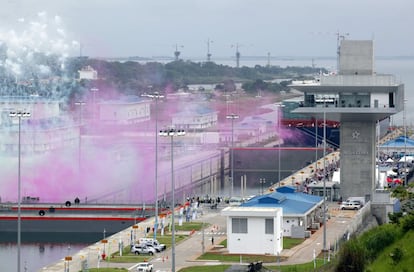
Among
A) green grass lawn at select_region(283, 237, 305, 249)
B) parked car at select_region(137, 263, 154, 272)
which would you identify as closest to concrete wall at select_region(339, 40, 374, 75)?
green grass lawn at select_region(283, 237, 305, 249)

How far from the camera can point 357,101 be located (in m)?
64.2

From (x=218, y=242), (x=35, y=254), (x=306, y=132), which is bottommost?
(x=35, y=254)

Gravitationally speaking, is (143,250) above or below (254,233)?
below

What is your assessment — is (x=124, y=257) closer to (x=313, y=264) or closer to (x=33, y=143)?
(x=313, y=264)

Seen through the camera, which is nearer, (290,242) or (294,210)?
(290,242)

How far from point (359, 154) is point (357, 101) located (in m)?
2.78

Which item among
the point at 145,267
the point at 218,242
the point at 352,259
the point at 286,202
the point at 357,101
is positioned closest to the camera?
the point at 352,259

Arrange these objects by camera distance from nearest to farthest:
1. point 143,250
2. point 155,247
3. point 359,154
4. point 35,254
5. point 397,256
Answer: point 397,256 < point 143,250 < point 155,247 < point 35,254 < point 359,154

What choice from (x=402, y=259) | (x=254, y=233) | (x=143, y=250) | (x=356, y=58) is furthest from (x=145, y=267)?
(x=356, y=58)

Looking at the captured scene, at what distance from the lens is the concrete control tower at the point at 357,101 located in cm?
6394

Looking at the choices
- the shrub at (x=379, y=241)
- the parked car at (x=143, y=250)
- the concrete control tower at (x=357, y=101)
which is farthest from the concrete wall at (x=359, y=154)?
the shrub at (x=379, y=241)

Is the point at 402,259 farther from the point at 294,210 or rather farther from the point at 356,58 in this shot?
the point at 356,58

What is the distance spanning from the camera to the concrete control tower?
6394 centimetres

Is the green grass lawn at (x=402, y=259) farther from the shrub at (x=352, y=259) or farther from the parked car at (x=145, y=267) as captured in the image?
the parked car at (x=145, y=267)
